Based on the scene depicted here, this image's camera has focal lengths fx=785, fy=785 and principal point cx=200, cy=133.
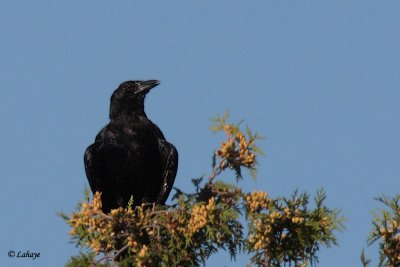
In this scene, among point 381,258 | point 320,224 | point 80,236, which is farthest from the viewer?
point 80,236

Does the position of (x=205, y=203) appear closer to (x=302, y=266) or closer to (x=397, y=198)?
(x=302, y=266)

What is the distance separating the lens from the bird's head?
797cm

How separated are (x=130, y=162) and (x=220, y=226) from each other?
3.06 meters

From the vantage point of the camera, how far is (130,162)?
7.61 m

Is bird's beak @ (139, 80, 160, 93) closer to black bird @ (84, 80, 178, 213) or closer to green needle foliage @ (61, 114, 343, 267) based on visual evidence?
black bird @ (84, 80, 178, 213)

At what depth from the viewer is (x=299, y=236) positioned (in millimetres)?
4691

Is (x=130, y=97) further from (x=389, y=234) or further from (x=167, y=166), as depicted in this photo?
(x=389, y=234)

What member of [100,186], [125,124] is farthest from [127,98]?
[100,186]

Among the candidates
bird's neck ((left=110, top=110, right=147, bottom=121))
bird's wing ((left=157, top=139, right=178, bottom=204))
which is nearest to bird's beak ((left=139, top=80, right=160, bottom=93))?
bird's neck ((left=110, top=110, right=147, bottom=121))

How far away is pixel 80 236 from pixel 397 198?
6.47 ft

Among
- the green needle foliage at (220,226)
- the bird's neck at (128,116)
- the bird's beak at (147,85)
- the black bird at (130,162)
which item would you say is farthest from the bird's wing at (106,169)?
the green needle foliage at (220,226)

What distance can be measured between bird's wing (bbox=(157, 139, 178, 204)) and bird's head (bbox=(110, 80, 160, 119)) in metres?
0.49

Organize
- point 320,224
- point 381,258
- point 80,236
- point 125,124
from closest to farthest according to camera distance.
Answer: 1. point 381,258
2. point 320,224
3. point 80,236
4. point 125,124

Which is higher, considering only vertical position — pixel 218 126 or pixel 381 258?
pixel 218 126
